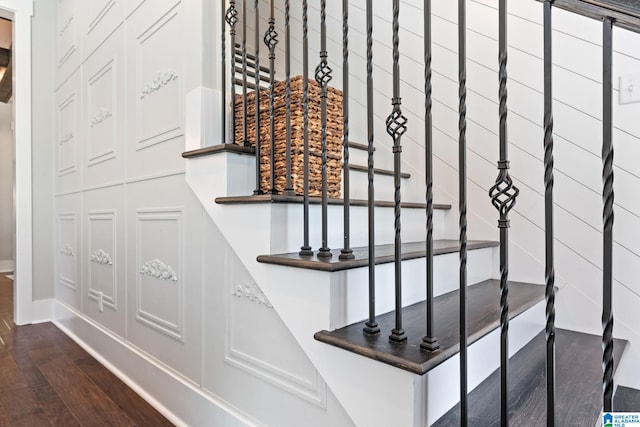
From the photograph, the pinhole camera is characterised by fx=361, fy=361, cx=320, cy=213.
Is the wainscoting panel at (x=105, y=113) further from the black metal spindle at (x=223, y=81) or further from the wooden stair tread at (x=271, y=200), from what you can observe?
the wooden stair tread at (x=271, y=200)

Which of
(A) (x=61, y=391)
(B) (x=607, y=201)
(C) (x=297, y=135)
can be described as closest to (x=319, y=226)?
(C) (x=297, y=135)

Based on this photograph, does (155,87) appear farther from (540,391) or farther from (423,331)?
(540,391)

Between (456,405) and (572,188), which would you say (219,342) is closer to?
(456,405)

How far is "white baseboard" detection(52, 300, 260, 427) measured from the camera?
1.33 m

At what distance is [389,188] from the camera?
1.86 meters

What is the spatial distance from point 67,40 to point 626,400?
3.88 meters

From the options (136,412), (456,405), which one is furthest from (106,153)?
(456,405)

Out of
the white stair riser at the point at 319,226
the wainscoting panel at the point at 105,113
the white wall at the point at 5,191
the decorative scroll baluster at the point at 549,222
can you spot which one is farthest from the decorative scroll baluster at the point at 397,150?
the white wall at the point at 5,191

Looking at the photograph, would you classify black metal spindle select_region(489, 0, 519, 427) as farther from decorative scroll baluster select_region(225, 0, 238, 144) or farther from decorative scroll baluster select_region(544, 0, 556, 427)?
decorative scroll baluster select_region(225, 0, 238, 144)

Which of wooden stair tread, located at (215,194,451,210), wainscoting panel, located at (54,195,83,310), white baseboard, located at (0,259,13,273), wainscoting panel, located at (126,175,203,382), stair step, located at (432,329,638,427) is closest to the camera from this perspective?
stair step, located at (432,329,638,427)

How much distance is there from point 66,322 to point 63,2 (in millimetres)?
2503

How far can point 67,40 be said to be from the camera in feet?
9.04

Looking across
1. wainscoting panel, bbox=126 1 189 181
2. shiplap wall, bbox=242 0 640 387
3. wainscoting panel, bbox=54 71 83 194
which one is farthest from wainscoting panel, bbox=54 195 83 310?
shiplap wall, bbox=242 0 640 387

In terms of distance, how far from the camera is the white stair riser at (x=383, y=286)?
3.00 ft
